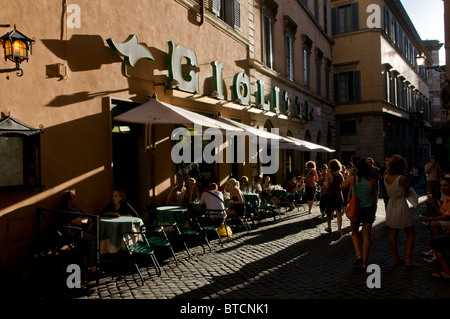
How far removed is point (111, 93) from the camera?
7547 mm

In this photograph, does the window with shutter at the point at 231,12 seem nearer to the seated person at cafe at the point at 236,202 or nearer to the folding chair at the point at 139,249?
the seated person at cafe at the point at 236,202

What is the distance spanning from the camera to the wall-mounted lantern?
536cm

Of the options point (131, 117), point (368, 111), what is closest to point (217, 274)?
point (131, 117)

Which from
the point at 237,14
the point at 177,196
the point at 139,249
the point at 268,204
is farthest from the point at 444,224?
the point at 237,14

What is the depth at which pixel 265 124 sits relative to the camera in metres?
15.3

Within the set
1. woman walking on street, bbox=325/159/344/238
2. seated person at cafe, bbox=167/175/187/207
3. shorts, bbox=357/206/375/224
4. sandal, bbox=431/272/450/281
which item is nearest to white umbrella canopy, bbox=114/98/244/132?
seated person at cafe, bbox=167/175/187/207

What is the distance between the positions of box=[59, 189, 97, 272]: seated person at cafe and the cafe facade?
0.30m

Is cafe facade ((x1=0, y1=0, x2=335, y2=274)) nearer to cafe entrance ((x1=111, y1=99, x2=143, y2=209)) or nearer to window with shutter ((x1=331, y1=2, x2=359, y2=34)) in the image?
cafe entrance ((x1=111, y1=99, x2=143, y2=209))

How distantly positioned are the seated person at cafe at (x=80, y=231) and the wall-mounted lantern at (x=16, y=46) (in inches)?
82.1

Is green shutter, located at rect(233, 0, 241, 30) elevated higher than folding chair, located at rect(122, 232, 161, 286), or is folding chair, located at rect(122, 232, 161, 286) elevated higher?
green shutter, located at rect(233, 0, 241, 30)

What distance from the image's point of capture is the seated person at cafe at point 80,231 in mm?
5613

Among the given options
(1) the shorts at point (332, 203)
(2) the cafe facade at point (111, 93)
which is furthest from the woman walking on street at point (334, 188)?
(2) the cafe facade at point (111, 93)

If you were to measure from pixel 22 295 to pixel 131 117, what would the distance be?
3531mm
